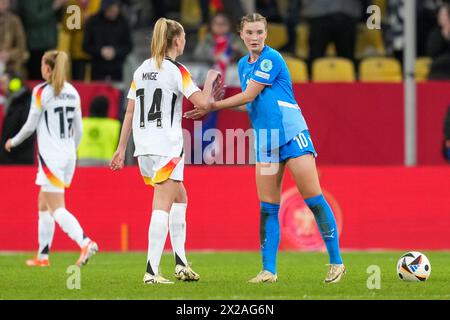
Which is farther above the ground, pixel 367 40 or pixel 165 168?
pixel 367 40

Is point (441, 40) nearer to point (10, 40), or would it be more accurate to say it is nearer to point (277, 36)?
point (277, 36)

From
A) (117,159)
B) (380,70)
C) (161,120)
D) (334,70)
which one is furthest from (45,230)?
(380,70)

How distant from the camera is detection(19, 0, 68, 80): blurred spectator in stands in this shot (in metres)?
20.0

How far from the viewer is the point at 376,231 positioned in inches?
668

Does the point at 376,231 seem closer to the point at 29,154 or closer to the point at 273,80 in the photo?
the point at 29,154

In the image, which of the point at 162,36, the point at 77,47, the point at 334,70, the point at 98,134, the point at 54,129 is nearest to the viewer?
the point at 162,36

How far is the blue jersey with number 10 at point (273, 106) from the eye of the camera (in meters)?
10.9

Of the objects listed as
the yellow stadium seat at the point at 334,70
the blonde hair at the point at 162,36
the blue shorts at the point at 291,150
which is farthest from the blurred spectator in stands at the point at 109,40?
the blue shorts at the point at 291,150

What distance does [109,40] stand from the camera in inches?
768

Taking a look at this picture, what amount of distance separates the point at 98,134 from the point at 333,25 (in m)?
4.21
